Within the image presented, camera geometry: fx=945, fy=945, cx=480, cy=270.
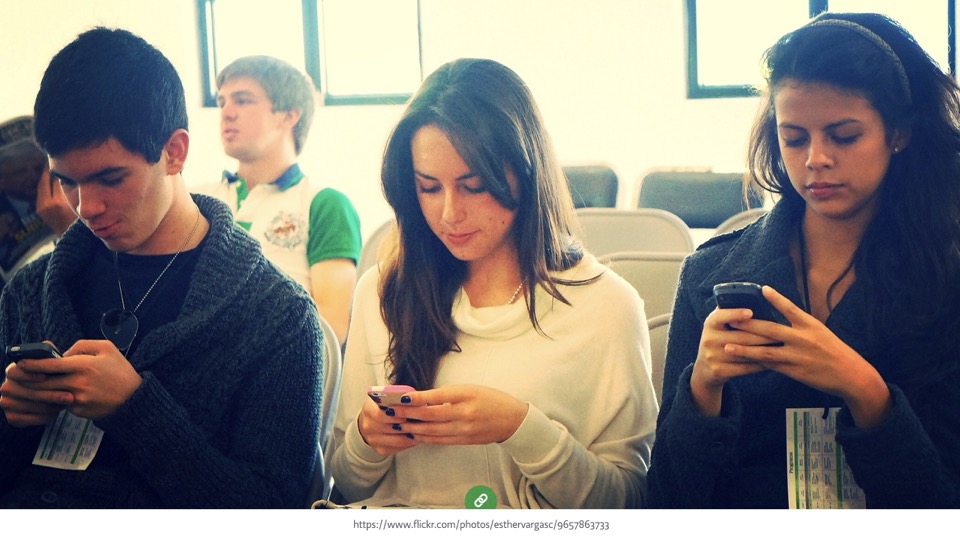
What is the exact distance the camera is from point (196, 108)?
5.38 ft

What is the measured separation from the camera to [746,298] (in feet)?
3.50

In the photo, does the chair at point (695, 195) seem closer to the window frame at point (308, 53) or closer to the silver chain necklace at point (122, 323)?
the window frame at point (308, 53)

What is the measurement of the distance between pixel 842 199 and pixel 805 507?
394 millimetres

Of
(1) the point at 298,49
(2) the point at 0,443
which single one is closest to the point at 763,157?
(1) the point at 298,49

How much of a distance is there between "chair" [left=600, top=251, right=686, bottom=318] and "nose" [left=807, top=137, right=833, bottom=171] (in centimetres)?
56

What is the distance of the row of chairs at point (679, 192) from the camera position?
2.32 meters

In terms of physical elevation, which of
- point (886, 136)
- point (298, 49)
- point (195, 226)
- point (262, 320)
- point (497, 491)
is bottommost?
point (497, 491)

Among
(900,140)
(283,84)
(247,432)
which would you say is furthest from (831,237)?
(283,84)

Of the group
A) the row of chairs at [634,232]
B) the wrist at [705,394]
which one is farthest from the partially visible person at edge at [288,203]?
the wrist at [705,394]

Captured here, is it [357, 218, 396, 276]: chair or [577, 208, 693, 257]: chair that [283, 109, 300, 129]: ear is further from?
[577, 208, 693, 257]: chair

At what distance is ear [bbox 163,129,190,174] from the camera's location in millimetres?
1355

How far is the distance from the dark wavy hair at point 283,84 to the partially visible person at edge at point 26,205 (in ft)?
2.16

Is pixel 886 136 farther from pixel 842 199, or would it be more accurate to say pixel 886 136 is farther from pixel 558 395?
pixel 558 395

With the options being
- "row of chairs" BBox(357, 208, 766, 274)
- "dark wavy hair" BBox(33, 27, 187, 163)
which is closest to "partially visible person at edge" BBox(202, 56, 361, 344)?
"row of chairs" BBox(357, 208, 766, 274)
